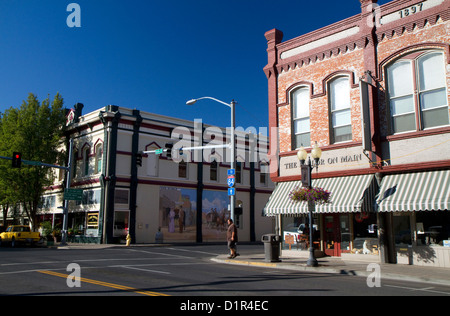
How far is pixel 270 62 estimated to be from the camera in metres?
21.4

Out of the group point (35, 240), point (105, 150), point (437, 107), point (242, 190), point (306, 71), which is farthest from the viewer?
point (242, 190)

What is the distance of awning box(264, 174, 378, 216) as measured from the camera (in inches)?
629

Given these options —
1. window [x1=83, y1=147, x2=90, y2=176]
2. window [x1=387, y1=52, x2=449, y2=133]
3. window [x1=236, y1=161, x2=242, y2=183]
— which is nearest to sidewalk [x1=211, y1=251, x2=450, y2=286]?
window [x1=387, y1=52, x2=449, y2=133]

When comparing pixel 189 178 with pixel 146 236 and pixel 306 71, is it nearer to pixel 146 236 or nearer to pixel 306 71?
pixel 146 236

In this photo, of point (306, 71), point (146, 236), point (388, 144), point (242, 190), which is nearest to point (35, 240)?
point (146, 236)

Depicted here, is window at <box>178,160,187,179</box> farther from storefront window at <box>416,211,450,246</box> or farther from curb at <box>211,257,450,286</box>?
storefront window at <box>416,211,450,246</box>

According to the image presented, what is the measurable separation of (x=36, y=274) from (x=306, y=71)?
1430 cm

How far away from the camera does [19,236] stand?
30172 millimetres

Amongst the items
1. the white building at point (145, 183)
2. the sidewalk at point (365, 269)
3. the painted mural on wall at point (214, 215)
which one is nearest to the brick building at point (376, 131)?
the sidewalk at point (365, 269)

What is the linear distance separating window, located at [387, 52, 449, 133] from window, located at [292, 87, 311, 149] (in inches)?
156

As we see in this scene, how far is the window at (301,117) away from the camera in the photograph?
63.8ft

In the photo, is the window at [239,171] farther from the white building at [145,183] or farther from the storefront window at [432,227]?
the storefront window at [432,227]

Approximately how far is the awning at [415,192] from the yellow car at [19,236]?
82.8 feet

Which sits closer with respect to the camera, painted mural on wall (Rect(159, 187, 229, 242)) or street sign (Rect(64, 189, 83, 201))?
street sign (Rect(64, 189, 83, 201))
